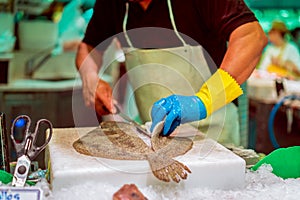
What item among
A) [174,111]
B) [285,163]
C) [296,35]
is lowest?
[296,35]

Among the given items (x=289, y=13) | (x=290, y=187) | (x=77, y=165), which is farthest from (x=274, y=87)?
(x=289, y=13)

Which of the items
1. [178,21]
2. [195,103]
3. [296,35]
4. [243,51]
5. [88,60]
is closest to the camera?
[195,103]

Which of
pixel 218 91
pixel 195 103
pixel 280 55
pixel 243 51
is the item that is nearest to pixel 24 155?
pixel 195 103

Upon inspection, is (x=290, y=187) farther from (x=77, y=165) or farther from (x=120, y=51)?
(x=120, y=51)

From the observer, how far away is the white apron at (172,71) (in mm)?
2250

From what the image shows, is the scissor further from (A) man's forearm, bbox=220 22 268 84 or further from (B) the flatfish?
(A) man's forearm, bbox=220 22 268 84

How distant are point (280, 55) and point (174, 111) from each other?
4846 millimetres

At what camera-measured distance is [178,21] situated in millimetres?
2203

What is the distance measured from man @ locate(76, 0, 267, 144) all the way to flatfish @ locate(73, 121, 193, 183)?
9 centimetres

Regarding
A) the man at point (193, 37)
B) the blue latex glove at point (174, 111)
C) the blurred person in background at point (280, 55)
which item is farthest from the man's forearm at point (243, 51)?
the blurred person in background at point (280, 55)

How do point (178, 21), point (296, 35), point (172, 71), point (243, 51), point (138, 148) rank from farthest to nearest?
point (296, 35), point (172, 71), point (178, 21), point (243, 51), point (138, 148)

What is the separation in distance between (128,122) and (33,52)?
8.56ft

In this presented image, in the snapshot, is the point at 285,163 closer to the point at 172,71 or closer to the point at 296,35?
the point at 172,71

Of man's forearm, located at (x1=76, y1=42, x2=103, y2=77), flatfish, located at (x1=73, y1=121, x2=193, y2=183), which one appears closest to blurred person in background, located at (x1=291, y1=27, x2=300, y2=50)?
man's forearm, located at (x1=76, y1=42, x2=103, y2=77)
